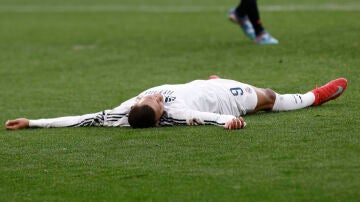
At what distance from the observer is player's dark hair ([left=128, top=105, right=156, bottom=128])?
7836 millimetres

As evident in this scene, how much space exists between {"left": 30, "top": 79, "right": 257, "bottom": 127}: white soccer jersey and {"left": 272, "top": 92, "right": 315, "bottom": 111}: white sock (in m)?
0.29

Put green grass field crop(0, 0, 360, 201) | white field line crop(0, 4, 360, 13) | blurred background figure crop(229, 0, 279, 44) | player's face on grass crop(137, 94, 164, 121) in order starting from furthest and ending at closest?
white field line crop(0, 4, 360, 13), blurred background figure crop(229, 0, 279, 44), player's face on grass crop(137, 94, 164, 121), green grass field crop(0, 0, 360, 201)

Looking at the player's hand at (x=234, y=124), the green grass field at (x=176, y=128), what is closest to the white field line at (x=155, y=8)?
the green grass field at (x=176, y=128)

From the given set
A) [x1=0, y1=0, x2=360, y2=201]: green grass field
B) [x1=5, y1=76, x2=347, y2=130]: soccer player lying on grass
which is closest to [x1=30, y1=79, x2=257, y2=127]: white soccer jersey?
[x1=5, y1=76, x2=347, y2=130]: soccer player lying on grass

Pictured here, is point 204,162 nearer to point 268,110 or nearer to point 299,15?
point 268,110

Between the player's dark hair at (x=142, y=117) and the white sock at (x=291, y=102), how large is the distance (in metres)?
1.33

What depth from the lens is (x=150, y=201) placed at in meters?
5.82

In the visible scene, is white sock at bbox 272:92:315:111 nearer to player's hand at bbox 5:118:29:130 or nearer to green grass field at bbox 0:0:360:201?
green grass field at bbox 0:0:360:201

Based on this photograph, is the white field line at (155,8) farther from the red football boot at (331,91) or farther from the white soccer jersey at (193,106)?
the white soccer jersey at (193,106)

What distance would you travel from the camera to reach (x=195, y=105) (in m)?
8.09

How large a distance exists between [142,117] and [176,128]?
319 mm

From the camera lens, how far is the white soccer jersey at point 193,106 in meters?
7.89

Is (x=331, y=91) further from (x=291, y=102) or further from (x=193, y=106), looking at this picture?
(x=193, y=106)

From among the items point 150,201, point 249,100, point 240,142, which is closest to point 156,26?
point 249,100
